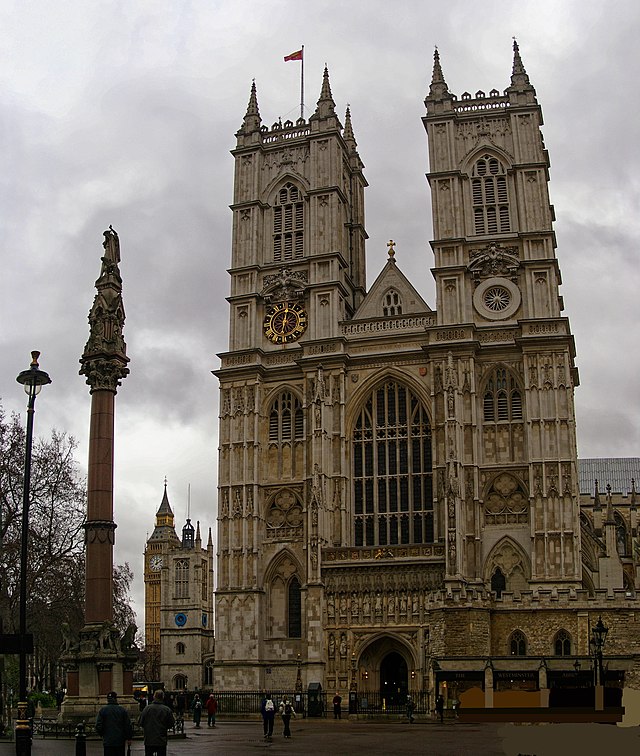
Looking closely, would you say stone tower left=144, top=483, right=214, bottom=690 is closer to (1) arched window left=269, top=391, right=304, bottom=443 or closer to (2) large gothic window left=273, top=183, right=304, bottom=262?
(1) arched window left=269, top=391, right=304, bottom=443

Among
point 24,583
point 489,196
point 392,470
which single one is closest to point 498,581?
point 392,470

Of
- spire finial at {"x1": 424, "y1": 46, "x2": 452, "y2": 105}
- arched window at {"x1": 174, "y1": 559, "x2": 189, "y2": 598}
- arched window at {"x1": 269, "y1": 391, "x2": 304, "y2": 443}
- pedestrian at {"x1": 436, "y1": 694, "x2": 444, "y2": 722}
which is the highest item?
spire finial at {"x1": 424, "y1": 46, "x2": 452, "y2": 105}

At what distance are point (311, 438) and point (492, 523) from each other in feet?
33.5

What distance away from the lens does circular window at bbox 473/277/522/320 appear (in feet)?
181

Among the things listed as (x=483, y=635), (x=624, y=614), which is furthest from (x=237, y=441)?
(x=624, y=614)

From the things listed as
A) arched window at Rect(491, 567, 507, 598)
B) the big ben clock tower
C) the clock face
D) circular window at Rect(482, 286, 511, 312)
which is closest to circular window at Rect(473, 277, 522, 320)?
circular window at Rect(482, 286, 511, 312)

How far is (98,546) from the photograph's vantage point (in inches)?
1155

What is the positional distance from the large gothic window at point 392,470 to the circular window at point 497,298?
593 centimetres

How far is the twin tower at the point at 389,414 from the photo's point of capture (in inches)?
1999

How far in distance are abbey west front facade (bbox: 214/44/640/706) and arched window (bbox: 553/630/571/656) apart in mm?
127

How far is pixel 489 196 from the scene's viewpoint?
58.0 meters

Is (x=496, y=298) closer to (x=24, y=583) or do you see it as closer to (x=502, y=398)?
(x=502, y=398)

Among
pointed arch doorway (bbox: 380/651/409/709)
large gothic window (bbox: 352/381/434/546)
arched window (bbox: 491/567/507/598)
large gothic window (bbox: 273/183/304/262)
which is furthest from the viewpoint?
large gothic window (bbox: 273/183/304/262)

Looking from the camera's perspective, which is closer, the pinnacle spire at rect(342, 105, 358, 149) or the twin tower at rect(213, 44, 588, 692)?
the twin tower at rect(213, 44, 588, 692)
